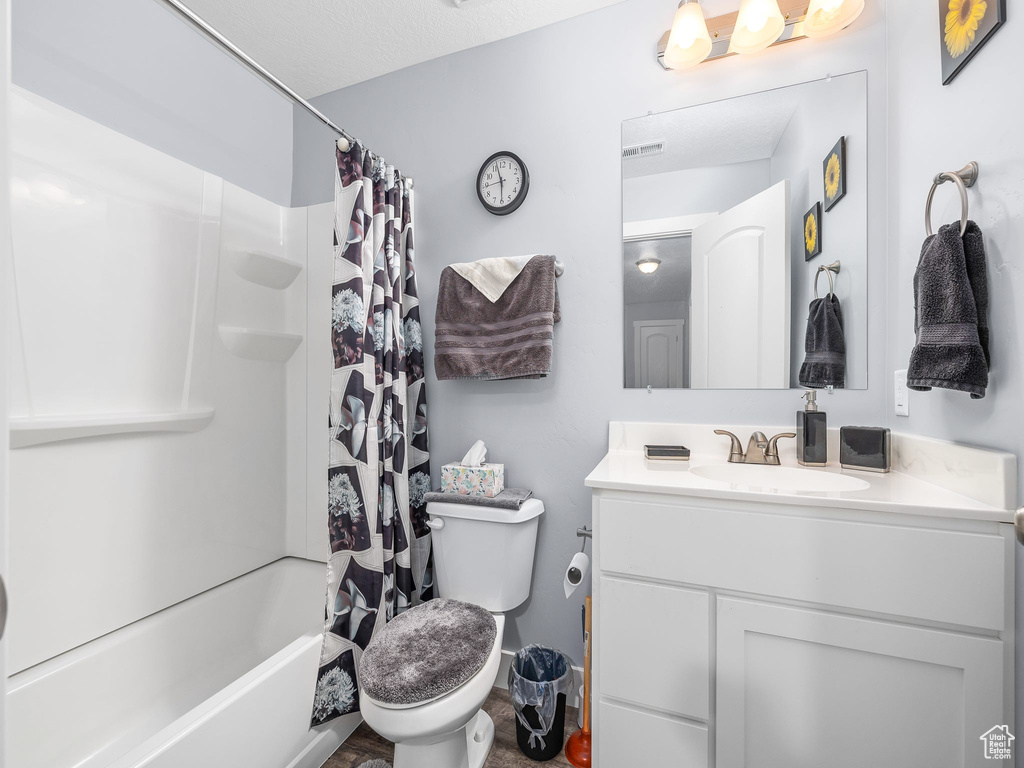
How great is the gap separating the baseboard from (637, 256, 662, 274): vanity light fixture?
55.3 inches

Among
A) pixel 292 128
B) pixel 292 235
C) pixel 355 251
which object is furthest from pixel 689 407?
pixel 292 128

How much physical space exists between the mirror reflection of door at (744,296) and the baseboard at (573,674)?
1.09 m

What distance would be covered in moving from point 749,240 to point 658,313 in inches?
13.6

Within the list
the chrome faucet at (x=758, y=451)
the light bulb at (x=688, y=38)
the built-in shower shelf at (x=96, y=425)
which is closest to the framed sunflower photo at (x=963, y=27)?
the light bulb at (x=688, y=38)

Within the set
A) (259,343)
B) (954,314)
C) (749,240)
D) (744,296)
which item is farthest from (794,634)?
(259,343)

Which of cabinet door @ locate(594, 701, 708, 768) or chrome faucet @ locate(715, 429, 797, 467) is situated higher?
chrome faucet @ locate(715, 429, 797, 467)

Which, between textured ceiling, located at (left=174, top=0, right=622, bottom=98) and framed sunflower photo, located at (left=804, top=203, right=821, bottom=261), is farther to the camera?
textured ceiling, located at (left=174, top=0, right=622, bottom=98)

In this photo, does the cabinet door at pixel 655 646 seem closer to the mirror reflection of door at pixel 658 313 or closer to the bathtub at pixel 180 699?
the mirror reflection of door at pixel 658 313

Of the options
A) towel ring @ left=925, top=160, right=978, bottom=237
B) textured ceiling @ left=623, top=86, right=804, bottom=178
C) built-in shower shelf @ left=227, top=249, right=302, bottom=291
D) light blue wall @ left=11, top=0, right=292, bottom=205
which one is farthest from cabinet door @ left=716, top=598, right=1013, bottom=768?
light blue wall @ left=11, top=0, right=292, bottom=205

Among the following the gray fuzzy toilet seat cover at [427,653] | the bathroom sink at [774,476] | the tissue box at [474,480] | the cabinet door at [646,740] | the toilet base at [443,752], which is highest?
the bathroom sink at [774,476]

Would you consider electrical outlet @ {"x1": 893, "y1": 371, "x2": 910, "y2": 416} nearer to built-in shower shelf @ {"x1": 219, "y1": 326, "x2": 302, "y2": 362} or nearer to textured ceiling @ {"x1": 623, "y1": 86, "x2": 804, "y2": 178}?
textured ceiling @ {"x1": 623, "y1": 86, "x2": 804, "y2": 178}

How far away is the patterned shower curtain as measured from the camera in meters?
1.38

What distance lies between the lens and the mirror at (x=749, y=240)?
1.33 meters

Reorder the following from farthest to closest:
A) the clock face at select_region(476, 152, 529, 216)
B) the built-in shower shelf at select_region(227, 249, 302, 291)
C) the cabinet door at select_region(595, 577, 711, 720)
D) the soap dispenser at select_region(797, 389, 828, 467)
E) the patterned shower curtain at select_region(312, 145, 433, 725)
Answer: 1. the built-in shower shelf at select_region(227, 249, 302, 291)
2. the clock face at select_region(476, 152, 529, 216)
3. the patterned shower curtain at select_region(312, 145, 433, 725)
4. the soap dispenser at select_region(797, 389, 828, 467)
5. the cabinet door at select_region(595, 577, 711, 720)
